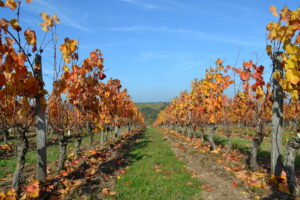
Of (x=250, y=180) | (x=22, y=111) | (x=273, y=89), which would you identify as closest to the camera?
(x=22, y=111)

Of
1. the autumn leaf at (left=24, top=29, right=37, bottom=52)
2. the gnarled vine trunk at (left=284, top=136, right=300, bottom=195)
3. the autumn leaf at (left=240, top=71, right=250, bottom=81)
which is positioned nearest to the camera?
the autumn leaf at (left=24, top=29, right=37, bottom=52)

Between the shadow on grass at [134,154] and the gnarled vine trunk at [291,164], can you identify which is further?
the shadow on grass at [134,154]

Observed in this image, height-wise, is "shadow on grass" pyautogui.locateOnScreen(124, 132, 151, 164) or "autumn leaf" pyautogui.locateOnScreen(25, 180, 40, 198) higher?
"autumn leaf" pyautogui.locateOnScreen(25, 180, 40, 198)

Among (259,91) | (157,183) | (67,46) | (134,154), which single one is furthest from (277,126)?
(134,154)

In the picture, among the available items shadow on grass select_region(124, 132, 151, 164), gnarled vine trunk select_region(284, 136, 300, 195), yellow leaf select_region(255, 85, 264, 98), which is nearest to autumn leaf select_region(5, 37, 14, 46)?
yellow leaf select_region(255, 85, 264, 98)

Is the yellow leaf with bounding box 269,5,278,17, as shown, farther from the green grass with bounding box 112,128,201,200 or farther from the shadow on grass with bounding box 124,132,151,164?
the shadow on grass with bounding box 124,132,151,164

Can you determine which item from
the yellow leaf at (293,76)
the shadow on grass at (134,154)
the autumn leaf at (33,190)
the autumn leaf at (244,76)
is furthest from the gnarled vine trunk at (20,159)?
the autumn leaf at (244,76)

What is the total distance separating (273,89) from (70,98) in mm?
6569

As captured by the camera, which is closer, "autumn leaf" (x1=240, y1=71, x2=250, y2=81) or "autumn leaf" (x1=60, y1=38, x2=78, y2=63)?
"autumn leaf" (x1=60, y1=38, x2=78, y2=63)

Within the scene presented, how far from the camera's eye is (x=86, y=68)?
841 cm

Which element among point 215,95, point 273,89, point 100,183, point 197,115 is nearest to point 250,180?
point 273,89

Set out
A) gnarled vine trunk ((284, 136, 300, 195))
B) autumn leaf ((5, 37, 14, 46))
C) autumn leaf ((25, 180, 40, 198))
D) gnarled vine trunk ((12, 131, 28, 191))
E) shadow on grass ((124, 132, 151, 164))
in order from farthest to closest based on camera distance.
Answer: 1. shadow on grass ((124, 132, 151, 164))
2. gnarled vine trunk ((12, 131, 28, 191))
3. autumn leaf ((25, 180, 40, 198))
4. gnarled vine trunk ((284, 136, 300, 195))
5. autumn leaf ((5, 37, 14, 46))

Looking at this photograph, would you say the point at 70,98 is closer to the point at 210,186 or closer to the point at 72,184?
the point at 72,184

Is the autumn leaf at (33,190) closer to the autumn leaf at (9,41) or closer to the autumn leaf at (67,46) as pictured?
the autumn leaf at (67,46)
